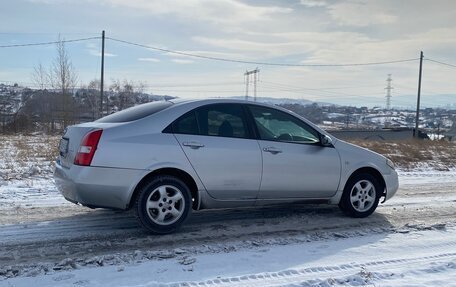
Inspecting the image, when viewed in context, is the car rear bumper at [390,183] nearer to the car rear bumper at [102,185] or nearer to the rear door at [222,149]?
the rear door at [222,149]

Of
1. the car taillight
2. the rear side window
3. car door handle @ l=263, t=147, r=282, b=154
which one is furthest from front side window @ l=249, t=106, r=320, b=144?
the car taillight

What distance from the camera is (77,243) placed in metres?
5.38

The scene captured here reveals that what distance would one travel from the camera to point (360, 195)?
22.8 feet

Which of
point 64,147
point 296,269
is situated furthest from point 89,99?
point 296,269

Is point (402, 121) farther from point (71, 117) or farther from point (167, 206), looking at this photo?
point (167, 206)

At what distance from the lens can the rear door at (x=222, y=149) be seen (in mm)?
5809

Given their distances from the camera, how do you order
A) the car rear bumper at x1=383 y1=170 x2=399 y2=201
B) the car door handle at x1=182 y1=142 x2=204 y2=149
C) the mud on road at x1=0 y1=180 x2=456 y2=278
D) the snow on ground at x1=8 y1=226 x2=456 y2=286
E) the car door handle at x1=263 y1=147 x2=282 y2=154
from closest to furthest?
the snow on ground at x1=8 y1=226 x2=456 y2=286, the mud on road at x1=0 y1=180 x2=456 y2=278, the car door handle at x1=182 y1=142 x2=204 y2=149, the car door handle at x1=263 y1=147 x2=282 y2=154, the car rear bumper at x1=383 y1=170 x2=399 y2=201

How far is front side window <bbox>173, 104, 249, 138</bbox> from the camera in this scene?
19.3 feet

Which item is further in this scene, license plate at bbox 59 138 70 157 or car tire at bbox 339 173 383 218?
car tire at bbox 339 173 383 218

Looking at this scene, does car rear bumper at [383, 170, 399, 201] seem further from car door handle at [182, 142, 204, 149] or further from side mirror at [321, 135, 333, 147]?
car door handle at [182, 142, 204, 149]

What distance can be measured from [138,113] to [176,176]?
95cm

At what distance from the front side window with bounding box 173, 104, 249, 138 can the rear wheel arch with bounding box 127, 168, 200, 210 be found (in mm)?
489

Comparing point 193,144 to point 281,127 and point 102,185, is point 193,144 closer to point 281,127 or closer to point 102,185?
point 102,185

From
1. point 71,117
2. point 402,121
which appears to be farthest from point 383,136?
point 71,117
